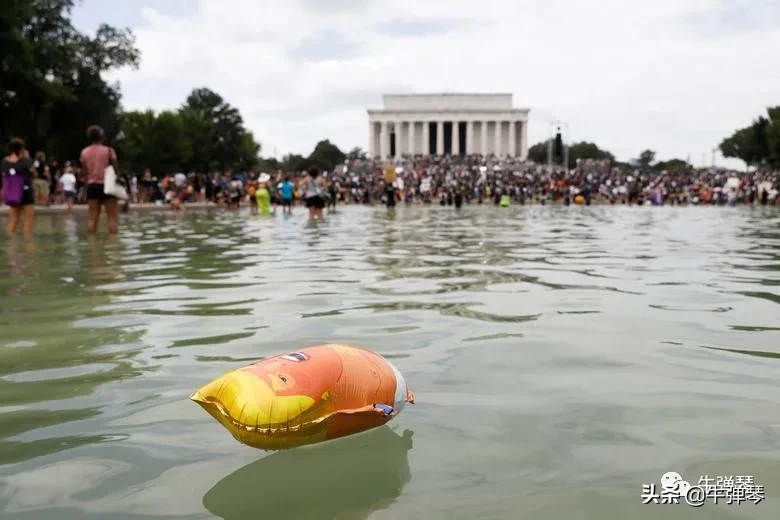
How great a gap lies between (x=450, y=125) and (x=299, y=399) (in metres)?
118

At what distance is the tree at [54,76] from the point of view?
3747 cm

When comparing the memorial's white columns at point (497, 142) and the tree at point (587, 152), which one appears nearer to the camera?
the memorial's white columns at point (497, 142)

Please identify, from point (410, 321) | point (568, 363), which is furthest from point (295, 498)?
point (410, 321)

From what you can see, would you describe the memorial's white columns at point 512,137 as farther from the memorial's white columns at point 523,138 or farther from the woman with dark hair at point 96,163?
the woman with dark hair at point 96,163

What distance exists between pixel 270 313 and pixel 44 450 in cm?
278

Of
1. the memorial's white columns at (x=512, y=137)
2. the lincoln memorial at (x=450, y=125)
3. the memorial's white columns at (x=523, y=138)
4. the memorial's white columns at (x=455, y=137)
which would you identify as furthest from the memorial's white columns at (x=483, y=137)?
the memorial's white columns at (x=523, y=138)

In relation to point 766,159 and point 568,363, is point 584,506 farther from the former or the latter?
point 766,159

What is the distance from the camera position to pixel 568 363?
4160mm

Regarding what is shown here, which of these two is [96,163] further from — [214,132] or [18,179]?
[214,132]

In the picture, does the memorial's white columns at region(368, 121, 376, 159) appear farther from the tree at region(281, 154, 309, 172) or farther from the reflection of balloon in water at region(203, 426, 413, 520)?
the reflection of balloon in water at region(203, 426, 413, 520)

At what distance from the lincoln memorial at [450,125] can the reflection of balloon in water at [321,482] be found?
114 m

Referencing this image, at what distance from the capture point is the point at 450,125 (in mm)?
118500

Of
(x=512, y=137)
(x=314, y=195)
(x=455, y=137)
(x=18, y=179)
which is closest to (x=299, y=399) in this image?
(x=18, y=179)

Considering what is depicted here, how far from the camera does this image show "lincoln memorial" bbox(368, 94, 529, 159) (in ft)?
383
